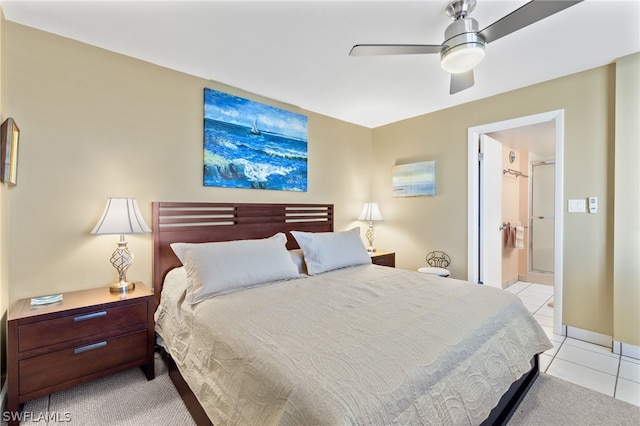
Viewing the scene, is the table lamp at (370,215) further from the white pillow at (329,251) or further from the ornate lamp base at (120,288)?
the ornate lamp base at (120,288)

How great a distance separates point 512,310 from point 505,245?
9.99ft

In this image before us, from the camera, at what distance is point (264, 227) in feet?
10.0

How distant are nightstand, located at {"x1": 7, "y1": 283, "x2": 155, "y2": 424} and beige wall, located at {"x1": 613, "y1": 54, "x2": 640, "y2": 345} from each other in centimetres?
370

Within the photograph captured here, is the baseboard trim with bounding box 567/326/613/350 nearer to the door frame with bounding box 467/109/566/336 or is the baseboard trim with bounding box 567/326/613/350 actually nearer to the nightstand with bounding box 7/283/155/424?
the door frame with bounding box 467/109/566/336

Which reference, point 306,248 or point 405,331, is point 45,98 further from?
point 405,331

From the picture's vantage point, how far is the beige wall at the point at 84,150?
197cm

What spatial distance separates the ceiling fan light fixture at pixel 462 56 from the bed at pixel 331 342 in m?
1.46

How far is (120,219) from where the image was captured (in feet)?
6.74

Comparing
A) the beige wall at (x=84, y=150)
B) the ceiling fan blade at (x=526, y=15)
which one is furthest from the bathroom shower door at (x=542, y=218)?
the beige wall at (x=84, y=150)

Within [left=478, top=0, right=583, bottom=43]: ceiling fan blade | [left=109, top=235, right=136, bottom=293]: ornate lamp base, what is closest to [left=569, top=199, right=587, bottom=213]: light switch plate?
[left=478, top=0, right=583, bottom=43]: ceiling fan blade

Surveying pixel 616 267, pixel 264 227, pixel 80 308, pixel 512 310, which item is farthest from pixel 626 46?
pixel 80 308

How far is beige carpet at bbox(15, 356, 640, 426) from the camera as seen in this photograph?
1.66 metres

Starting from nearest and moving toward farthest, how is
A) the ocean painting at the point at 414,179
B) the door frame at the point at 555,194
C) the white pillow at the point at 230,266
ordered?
the white pillow at the point at 230,266, the door frame at the point at 555,194, the ocean painting at the point at 414,179

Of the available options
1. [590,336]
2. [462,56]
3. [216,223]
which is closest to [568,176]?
[590,336]
